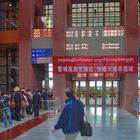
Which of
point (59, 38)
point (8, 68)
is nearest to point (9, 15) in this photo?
point (8, 68)

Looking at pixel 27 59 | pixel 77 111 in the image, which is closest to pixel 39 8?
pixel 27 59

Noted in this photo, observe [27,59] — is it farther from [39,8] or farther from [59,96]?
[39,8]

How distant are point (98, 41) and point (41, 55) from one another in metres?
4.80

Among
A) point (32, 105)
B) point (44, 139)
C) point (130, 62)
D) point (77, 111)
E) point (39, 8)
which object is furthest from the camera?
point (39, 8)

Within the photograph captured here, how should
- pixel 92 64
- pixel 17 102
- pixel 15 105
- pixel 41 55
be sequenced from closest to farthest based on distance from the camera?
1. pixel 17 102
2. pixel 15 105
3. pixel 92 64
4. pixel 41 55

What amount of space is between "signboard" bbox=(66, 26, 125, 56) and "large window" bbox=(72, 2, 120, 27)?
5.78 meters

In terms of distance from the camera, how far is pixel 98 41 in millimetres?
35375

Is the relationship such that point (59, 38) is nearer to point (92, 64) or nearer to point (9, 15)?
point (92, 64)

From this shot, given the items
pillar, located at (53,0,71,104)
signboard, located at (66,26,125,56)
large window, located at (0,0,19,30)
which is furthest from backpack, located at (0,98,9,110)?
large window, located at (0,0,19,30)

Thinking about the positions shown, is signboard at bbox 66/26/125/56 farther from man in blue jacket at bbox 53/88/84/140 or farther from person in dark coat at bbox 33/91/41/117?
man in blue jacket at bbox 53/88/84/140

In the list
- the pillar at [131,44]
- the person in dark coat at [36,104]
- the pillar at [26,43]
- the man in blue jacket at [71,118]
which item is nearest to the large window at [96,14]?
the pillar at [131,44]

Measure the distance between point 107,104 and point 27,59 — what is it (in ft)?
32.0

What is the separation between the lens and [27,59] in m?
36.6

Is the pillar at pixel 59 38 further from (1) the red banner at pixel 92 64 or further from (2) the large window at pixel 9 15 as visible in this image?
(2) the large window at pixel 9 15
